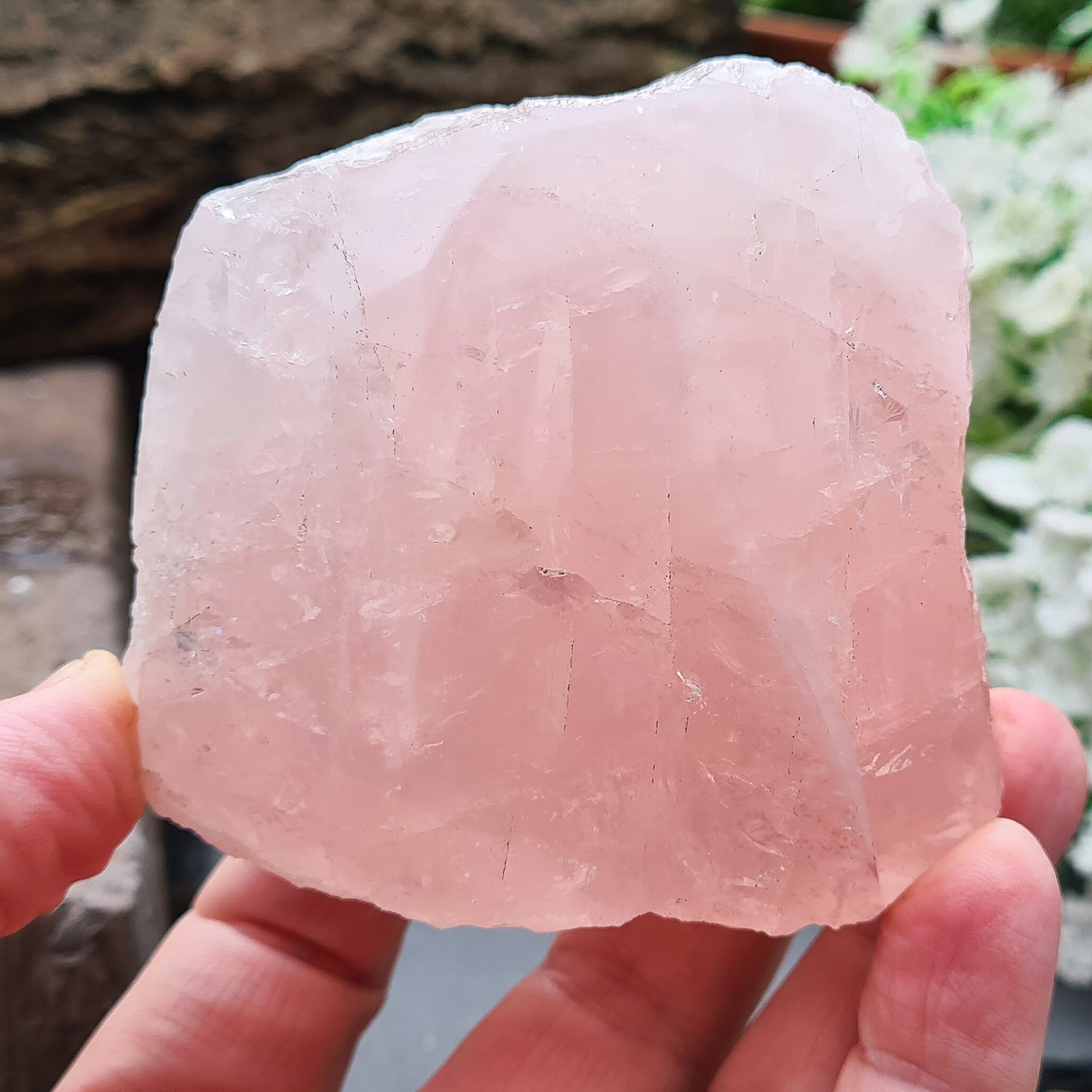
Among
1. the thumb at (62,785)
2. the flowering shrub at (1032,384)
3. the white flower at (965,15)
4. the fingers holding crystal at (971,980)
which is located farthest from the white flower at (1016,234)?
the thumb at (62,785)

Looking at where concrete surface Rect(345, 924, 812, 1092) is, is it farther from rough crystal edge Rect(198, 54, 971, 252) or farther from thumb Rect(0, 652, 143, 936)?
rough crystal edge Rect(198, 54, 971, 252)

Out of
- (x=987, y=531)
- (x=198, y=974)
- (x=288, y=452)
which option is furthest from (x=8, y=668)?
(x=987, y=531)

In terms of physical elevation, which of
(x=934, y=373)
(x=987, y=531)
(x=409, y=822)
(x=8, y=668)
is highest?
(x=934, y=373)

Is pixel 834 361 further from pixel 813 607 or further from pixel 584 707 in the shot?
pixel 584 707

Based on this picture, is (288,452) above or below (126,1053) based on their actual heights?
above

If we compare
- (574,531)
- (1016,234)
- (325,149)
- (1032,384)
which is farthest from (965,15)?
(574,531)
